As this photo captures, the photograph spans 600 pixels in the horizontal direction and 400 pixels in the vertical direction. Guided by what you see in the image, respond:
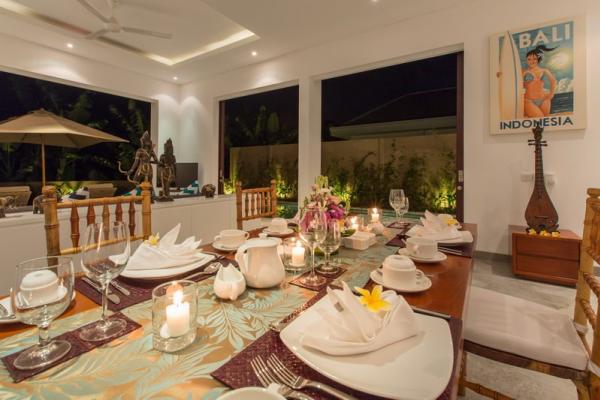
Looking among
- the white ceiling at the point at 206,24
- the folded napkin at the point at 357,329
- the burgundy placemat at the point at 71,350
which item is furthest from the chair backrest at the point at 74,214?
→ the white ceiling at the point at 206,24

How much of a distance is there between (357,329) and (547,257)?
2.82 m

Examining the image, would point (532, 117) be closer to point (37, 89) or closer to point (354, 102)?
point (354, 102)

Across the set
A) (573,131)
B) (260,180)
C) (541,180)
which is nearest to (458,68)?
(573,131)

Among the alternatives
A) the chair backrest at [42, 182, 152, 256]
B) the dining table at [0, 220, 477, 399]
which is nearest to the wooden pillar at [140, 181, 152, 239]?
the chair backrest at [42, 182, 152, 256]

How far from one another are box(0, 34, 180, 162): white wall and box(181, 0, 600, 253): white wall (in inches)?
130

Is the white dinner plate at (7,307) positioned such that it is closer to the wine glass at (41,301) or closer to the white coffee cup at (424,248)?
the wine glass at (41,301)

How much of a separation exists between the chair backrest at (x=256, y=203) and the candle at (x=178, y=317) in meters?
1.41

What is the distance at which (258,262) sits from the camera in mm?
821

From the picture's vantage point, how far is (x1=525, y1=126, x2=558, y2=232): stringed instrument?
2564 millimetres

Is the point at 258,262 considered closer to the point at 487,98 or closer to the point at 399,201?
the point at 399,201

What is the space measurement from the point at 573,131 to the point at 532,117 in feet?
1.13

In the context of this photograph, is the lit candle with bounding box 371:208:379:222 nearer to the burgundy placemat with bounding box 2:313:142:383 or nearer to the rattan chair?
the rattan chair

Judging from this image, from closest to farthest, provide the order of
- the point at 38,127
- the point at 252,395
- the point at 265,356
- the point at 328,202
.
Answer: the point at 252,395 < the point at 265,356 < the point at 328,202 < the point at 38,127

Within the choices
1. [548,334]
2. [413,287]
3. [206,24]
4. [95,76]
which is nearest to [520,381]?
[548,334]
